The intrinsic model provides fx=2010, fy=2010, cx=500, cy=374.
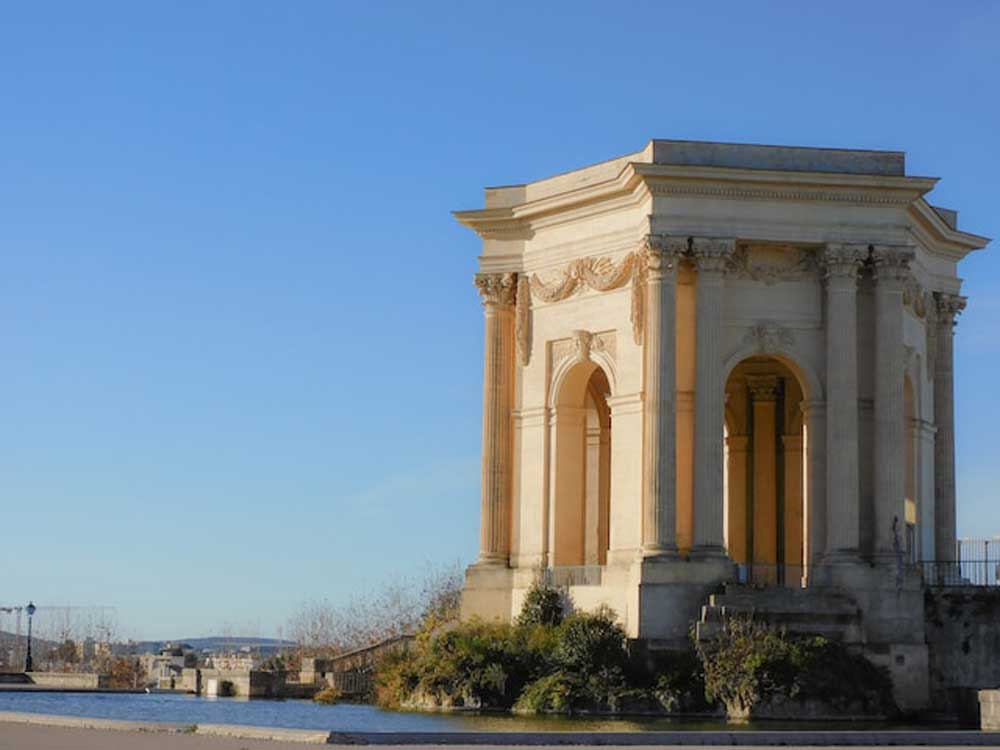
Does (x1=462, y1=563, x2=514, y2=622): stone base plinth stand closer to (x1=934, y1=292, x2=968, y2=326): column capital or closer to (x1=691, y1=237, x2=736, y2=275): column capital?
(x1=691, y1=237, x2=736, y2=275): column capital

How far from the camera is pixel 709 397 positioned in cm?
5322

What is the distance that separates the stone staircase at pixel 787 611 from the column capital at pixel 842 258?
8.71 meters

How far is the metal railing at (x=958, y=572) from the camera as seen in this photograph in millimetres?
57094

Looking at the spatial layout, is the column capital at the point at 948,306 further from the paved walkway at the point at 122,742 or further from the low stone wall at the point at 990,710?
the paved walkway at the point at 122,742

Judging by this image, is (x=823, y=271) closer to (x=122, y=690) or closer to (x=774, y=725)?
(x=774, y=725)

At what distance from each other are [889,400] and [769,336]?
11.9ft

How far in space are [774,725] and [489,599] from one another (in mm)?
15130

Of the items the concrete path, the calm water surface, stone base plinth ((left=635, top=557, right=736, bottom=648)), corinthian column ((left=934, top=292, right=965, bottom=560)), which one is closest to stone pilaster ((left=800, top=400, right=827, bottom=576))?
stone base plinth ((left=635, top=557, right=736, bottom=648))

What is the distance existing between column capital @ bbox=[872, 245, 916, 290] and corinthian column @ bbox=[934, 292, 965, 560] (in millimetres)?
6745

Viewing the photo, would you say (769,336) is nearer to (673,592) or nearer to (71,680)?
(673,592)

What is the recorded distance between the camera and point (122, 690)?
64438 mm

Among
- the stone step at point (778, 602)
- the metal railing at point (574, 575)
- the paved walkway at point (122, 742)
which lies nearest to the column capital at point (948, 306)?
the stone step at point (778, 602)

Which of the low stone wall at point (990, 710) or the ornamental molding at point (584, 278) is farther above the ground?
the ornamental molding at point (584, 278)

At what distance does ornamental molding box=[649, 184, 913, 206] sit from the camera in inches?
2105
